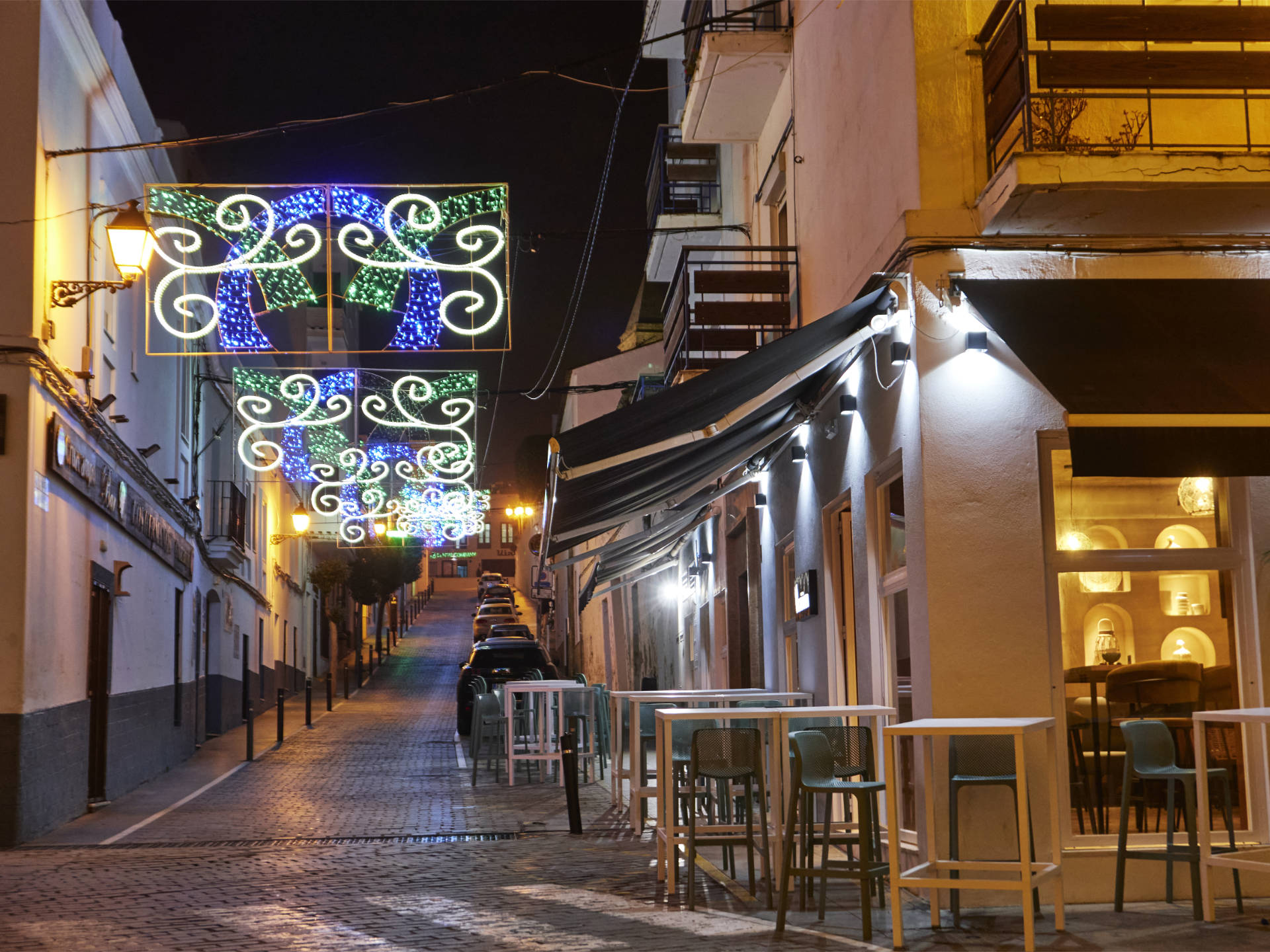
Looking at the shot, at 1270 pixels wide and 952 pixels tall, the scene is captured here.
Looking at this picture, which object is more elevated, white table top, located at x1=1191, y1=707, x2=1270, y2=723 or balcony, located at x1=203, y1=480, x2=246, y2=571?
balcony, located at x1=203, y1=480, x2=246, y2=571

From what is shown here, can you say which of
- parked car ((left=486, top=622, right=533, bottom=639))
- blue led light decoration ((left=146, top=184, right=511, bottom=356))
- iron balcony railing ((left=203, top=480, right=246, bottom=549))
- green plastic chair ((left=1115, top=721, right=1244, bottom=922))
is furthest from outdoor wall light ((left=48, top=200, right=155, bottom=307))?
parked car ((left=486, top=622, right=533, bottom=639))

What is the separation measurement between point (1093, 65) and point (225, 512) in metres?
20.5

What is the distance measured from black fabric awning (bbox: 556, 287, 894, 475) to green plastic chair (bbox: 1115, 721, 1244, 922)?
3.09 m

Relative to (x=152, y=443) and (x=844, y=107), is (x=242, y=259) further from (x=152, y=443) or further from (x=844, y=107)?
(x=152, y=443)

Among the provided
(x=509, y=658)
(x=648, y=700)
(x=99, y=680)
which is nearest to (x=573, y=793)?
(x=648, y=700)

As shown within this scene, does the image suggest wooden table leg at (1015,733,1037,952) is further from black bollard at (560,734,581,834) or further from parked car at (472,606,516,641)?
parked car at (472,606,516,641)

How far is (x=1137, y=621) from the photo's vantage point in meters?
8.41

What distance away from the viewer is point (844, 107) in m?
10.8

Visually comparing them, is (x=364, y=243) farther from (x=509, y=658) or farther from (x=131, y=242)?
(x=509, y=658)

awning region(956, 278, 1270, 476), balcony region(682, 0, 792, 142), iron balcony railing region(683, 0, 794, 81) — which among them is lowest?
awning region(956, 278, 1270, 476)

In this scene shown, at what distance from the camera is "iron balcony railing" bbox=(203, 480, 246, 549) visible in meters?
24.6

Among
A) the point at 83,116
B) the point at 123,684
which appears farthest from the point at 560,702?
the point at 83,116

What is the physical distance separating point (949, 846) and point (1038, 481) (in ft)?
7.24

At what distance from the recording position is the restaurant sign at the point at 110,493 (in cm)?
1293
